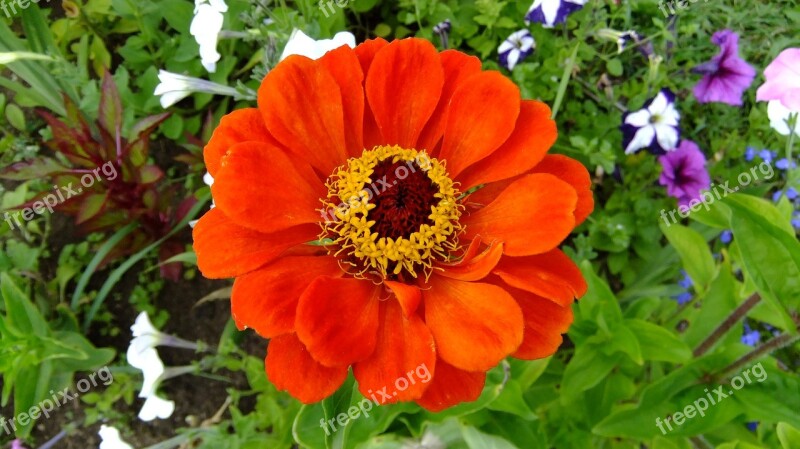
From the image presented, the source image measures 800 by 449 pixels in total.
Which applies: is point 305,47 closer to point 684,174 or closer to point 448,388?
point 448,388

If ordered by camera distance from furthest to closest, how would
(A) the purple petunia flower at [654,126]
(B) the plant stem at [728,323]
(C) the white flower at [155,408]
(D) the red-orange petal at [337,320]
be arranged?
(A) the purple petunia flower at [654,126], (C) the white flower at [155,408], (B) the plant stem at [728,323], (D) the red-orange petal at [337,320]

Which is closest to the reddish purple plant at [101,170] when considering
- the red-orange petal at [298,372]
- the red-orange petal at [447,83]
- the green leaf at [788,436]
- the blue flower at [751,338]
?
the red-orange petal at [447,83]

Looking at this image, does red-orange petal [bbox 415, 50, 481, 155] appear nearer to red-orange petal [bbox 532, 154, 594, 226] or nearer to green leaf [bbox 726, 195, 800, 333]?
red-orange petal [bbox 532, 154, 594, 226]

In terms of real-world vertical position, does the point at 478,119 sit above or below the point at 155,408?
above

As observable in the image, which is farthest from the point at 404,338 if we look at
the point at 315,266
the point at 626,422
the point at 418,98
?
the point at 626,422

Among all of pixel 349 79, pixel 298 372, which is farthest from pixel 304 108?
pixel 298 372

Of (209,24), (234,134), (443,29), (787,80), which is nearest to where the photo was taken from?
(234,134)

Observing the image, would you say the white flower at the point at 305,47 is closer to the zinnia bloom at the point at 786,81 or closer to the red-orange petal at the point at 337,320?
the red-orange petal at the point at 337,320
